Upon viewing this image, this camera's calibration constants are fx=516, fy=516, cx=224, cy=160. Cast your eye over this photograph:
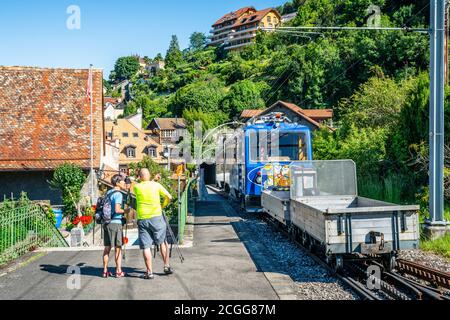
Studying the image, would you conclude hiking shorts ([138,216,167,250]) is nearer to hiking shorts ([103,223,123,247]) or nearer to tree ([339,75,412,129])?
hiking shorts ([103,223,123,247])

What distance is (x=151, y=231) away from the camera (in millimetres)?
8648

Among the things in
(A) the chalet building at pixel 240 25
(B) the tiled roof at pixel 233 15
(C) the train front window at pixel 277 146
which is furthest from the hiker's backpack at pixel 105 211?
(B) the tiled roof at pixel 233 15

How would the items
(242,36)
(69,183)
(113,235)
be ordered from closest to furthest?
1. (113,235)
2. (69,183)
3. (242,36)

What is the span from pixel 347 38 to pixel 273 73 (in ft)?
89.8

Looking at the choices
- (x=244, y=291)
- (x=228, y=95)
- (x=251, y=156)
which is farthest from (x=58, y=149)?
(x=228, y=95)

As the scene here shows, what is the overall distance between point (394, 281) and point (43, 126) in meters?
19.1

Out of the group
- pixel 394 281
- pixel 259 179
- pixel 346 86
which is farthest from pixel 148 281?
pixel 346 86

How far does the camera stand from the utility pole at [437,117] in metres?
12.3

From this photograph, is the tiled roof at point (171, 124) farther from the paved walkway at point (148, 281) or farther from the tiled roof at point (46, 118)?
the paved walkway at point (148, 281)

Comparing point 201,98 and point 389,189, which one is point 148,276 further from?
point 201,98

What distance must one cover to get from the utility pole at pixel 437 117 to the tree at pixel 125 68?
187003 mm

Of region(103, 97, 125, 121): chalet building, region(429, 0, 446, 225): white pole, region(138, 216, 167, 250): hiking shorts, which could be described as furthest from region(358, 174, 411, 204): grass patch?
region(103, 97, 125, 121): chalet building

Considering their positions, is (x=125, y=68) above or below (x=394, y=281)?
above

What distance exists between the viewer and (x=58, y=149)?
73.8 ft
